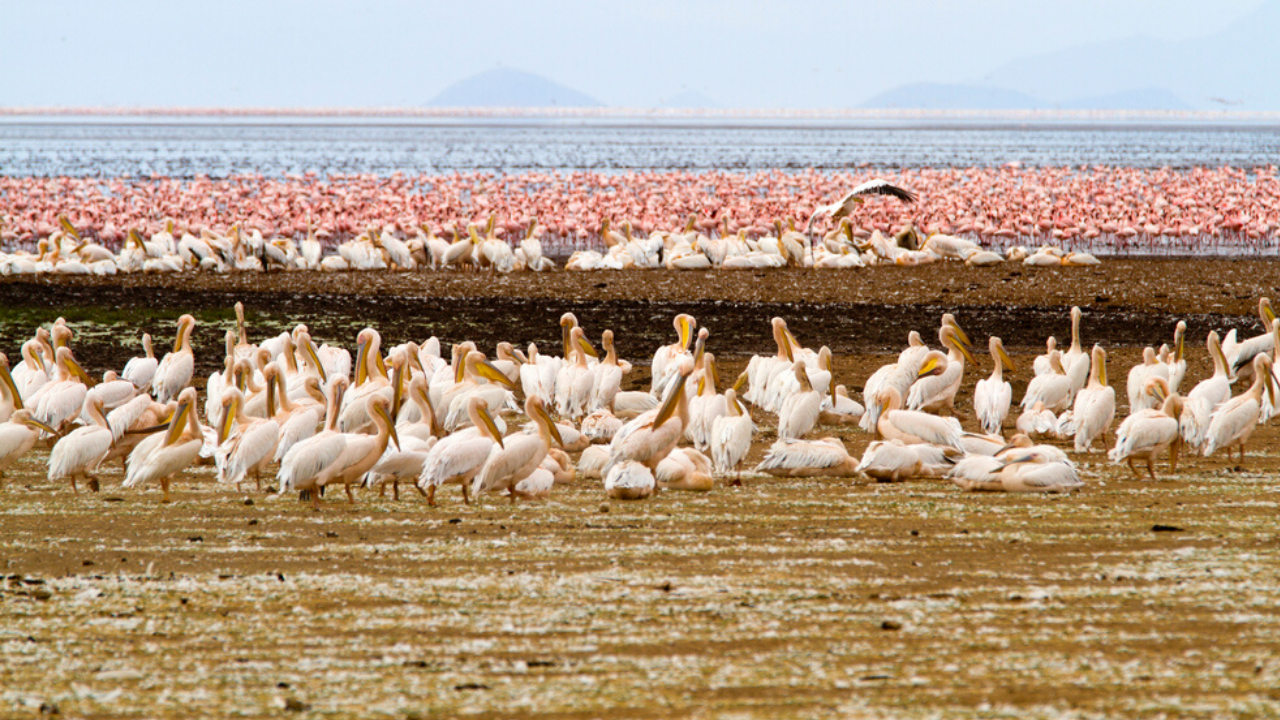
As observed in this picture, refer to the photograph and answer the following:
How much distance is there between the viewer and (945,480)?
8.20 m

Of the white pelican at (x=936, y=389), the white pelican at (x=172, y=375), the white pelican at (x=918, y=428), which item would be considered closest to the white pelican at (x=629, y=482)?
the white pelican at (x=918, y=428)

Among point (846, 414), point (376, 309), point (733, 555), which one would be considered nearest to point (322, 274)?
point (376, 309)

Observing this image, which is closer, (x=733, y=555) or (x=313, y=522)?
(x=733, y=555)

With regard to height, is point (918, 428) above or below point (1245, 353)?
below

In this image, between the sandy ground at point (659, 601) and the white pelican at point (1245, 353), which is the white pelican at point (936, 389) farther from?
the white pelican at point (1245, 353)

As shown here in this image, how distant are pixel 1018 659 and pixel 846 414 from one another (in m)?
5.50

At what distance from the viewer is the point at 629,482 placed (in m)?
7.56

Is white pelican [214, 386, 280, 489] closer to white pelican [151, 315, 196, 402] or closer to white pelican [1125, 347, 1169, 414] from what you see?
white pelican [151, 315, 196, 402]

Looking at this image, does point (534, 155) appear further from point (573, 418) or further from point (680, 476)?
point (680, 476)

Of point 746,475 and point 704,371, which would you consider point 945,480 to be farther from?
point 704,371

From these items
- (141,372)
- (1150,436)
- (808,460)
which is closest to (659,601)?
(808,460)

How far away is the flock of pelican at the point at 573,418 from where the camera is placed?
24.9ft

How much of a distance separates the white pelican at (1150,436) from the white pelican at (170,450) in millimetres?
5481

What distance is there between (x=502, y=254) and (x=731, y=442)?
39.3 ft
